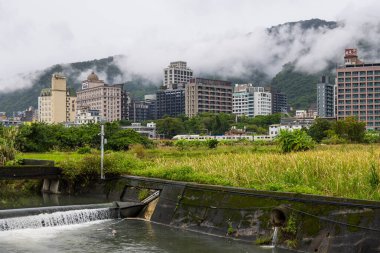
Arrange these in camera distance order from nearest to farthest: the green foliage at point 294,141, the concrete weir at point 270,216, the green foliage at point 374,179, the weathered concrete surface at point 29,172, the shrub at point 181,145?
1. the concrete weir at point 270,216
2. the green foliage at point 374,179
3. the weathered concrete surface at point 29,172
4. the green foliage at point 294,141
5. the shrub at point 181,145

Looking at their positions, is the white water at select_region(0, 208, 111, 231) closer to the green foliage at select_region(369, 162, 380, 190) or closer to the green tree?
the green foliage at select_region(369, 162, 380, 190)

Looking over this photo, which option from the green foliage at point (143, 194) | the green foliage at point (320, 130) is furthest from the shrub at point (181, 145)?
the green foliage at point (143, 194)

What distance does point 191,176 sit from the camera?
22047 mm

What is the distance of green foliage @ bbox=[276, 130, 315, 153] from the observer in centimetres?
3609

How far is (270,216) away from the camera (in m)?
16.4

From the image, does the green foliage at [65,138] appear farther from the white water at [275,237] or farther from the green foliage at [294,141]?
the white water at [275,237]

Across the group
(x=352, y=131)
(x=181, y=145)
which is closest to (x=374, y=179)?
(x=181, y=145)

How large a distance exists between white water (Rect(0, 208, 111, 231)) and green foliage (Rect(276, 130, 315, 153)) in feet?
60.6

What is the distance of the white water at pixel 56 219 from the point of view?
746 inches

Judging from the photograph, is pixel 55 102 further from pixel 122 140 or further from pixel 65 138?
pixel 122 140

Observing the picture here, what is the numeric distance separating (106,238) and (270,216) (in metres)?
5.79

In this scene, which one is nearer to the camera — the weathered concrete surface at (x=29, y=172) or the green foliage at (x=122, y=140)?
the weathered concrete surface at (x=29, y=172)

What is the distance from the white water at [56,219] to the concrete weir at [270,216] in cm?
205

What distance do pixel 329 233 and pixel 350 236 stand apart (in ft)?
2.42
